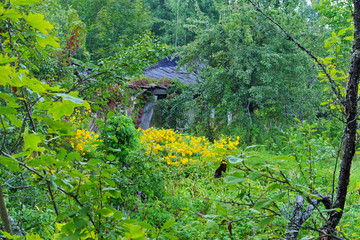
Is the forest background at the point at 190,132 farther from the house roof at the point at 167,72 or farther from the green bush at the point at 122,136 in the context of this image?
the house roof at the point at 167,72

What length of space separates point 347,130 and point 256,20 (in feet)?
25.5

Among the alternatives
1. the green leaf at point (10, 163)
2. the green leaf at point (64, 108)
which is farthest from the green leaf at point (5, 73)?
the green leaf at point (10, 163)

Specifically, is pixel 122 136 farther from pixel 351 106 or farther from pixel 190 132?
pixel 190 132

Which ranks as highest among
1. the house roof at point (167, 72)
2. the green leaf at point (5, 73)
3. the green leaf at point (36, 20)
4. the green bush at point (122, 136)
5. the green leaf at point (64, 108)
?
the green leaf at point (36, 20)

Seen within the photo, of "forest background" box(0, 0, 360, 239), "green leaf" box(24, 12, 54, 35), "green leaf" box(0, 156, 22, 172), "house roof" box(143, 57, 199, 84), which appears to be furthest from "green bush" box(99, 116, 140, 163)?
"house roof" box(143, 57, 199, 84)

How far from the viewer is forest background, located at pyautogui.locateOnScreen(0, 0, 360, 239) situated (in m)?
0.93

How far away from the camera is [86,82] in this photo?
9.70 ft

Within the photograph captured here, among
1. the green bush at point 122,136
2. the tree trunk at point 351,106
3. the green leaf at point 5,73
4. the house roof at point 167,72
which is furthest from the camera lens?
the house roof at point 167,72

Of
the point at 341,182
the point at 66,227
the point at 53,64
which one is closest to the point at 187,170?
the point at 53,64

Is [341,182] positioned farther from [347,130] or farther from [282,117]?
[282,117]

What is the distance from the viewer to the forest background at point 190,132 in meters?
0.93

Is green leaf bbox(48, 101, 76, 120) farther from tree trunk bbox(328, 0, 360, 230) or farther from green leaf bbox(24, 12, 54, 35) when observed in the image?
tree trunk bbox(328, 0, 360, 230)

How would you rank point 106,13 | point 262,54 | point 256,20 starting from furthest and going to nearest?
1. point 106,13
2. point 256,20
3. point 262,54

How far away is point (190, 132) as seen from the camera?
946 cm
